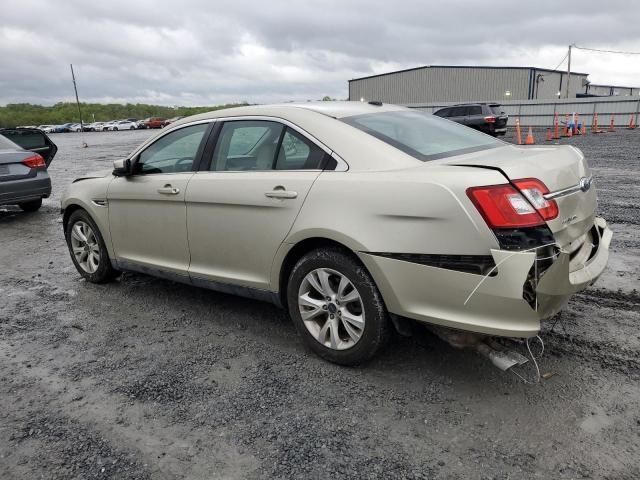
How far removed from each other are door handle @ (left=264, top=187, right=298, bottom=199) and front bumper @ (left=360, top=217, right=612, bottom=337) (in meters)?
0.65

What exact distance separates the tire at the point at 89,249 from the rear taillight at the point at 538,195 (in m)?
3.78

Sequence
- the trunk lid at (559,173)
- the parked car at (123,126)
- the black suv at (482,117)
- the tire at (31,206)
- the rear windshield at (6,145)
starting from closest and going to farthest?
the trunk lid at (559,173), the rear windshield at (6,145), the tire at (31,206), the black suv at (482,117), the parked car at (123,126)

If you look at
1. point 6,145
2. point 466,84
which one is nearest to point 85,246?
point 6,145

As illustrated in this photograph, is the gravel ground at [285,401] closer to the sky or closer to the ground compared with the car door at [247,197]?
closer to the ground

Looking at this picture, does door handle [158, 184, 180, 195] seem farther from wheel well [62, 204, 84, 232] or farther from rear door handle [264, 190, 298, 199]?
wheel well [62, 204, 84, 232]

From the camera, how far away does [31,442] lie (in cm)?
272

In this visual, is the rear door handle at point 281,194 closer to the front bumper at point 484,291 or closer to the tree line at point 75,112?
the front bumper at point 484,291

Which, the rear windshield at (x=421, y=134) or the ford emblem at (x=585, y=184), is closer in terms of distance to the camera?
the ford emblem at (x=585, y=184)

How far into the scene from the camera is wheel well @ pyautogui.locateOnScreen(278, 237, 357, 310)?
10.5 feet

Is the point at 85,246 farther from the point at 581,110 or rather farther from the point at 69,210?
the point at 581,110

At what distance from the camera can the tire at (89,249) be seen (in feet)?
16.4

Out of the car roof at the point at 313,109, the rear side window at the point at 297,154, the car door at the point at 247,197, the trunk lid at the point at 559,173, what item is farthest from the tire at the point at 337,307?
the car roof at the point at 313,109

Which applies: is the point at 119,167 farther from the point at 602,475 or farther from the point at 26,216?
the point at 26,216

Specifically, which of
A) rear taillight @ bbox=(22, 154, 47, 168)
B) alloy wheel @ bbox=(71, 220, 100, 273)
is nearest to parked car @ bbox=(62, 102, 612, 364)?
alloy wheel @ bbox=(71, 220, 100, 273)
